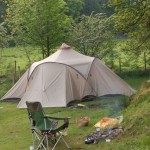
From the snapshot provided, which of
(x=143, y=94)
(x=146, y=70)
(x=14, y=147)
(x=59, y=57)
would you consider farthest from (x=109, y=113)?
(x=146, y=70)

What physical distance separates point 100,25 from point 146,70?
11.3ft

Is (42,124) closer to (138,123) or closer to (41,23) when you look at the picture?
(138,123)

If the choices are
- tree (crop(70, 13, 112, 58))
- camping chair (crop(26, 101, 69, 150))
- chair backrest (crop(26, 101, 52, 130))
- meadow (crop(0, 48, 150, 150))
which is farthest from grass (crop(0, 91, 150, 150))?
tree (crop(70, 13, 112, 58))

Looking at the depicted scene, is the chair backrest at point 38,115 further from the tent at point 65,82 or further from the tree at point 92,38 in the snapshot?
the tree at point 92,38

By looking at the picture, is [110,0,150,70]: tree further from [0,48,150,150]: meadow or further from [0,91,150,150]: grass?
[0,91,150,150]: grass

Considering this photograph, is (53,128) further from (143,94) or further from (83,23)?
(83,23)

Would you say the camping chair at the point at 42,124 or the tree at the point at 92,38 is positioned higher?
the tree at the point at 92,38

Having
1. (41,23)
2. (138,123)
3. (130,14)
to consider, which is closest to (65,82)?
(130,14)

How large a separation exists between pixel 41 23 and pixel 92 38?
2.76 m

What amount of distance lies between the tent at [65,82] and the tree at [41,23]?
4994mm

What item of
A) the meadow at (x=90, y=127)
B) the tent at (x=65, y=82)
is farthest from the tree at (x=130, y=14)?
the meadow at (x=90, y=127)

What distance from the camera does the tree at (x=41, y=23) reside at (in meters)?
20.2

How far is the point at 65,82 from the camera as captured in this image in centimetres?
1425

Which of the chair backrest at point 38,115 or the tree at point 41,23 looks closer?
the chair backrest at point 38,115
